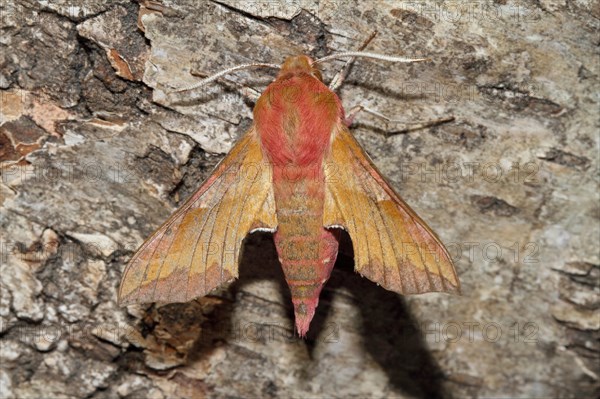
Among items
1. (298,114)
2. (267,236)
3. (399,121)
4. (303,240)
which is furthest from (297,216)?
(399,121)

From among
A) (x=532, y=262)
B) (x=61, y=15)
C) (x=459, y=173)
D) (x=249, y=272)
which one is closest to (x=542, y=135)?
(x=459, y=173)

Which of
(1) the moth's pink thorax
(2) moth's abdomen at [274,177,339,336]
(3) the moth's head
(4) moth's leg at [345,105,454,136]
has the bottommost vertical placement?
(2) moth's abdomen at [274,177,339,336]

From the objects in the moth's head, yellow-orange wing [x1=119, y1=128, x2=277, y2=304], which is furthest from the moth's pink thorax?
yellow-orange wing [x1=119, y1=128, x2=277, y2=304]

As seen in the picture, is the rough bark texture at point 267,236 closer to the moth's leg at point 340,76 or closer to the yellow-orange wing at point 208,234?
the moth's leg at point 340,76

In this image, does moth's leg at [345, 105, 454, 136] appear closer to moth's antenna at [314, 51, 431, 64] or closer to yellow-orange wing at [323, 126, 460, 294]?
yellow-orange wing at [323, 126, 460, 294]

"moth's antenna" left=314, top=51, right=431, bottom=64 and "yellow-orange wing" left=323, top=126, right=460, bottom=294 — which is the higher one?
"moth's antenna" left=314, top=51, right=431, bottom=64

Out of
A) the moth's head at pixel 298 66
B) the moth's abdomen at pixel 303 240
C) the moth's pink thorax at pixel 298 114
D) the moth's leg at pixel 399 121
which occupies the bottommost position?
the moth's abdomen at pixel 303 240

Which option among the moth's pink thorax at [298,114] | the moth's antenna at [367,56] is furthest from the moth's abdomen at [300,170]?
the moth's antenna at [367,56]
